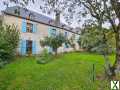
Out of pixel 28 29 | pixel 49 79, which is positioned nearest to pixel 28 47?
pixel 28 29

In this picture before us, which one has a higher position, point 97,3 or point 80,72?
point 97,3

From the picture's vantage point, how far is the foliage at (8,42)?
1902 cm

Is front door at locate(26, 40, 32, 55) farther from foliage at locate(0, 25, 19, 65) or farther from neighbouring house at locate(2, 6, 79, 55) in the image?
foliage at locate(0, 25, 19, 65)

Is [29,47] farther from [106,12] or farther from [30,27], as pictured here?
[106,12]

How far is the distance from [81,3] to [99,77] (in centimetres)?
450

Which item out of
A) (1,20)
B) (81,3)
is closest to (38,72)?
(81,3)

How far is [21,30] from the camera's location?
25031 millimetres

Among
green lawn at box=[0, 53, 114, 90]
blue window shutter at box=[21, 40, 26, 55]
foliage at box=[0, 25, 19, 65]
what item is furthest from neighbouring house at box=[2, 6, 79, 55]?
green lawn at box=[0, 53, 114, 90]

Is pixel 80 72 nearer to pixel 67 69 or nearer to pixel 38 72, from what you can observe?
pixel 67 69

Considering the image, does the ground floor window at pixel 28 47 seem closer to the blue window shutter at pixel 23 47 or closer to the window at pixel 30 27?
the blue window shutter at pixel 23 47

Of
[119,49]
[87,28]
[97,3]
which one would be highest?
[97,3]

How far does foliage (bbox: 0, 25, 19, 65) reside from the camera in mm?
19016

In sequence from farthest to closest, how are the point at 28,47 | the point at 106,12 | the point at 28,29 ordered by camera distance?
the point at 28,29 < the point at 28,47 < the point at 106,12

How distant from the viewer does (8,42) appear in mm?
20047
